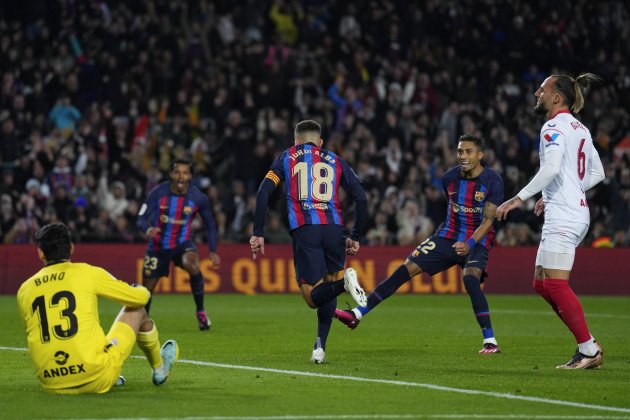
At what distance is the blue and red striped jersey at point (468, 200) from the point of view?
12.5 m

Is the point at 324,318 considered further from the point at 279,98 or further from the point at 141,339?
the point at 279,98

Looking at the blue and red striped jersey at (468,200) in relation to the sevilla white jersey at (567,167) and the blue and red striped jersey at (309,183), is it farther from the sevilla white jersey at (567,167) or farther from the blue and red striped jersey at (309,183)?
the sevilla white jersey at (567,167)

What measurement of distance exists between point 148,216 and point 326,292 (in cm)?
532

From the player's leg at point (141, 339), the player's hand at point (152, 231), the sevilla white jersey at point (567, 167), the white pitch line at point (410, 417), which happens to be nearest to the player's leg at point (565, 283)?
the sevilla white jersey at point (567, 167)

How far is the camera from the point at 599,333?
14.7 meters

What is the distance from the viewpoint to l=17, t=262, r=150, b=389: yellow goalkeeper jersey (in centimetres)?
803

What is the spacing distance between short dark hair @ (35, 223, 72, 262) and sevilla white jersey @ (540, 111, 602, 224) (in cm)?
423

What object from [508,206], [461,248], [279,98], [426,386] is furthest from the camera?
[279,98]

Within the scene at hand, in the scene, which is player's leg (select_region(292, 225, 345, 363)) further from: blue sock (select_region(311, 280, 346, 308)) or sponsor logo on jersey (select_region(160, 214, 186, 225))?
sponsor logo on jersey (select_region(160, 214, 186, 225))

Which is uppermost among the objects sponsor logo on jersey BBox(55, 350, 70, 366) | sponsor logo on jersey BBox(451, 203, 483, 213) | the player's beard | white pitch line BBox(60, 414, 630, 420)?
the player's beard

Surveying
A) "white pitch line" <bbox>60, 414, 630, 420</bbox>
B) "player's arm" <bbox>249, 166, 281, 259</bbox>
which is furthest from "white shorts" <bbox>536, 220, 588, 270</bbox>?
"white pitch line" <bbox>60, 414, 630, 420</bbox>

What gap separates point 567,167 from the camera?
1033 centimetres

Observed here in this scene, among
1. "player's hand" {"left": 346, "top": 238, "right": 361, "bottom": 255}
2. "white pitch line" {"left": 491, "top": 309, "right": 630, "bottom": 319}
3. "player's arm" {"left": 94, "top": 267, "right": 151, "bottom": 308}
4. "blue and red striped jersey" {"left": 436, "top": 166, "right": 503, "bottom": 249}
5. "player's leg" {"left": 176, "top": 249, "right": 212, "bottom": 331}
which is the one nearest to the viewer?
"player's arm" {"left": 94, "top": 267, "right": 151, "bottom": 308}

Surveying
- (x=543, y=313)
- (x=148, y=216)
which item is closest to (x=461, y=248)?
(x=148, y=216)
